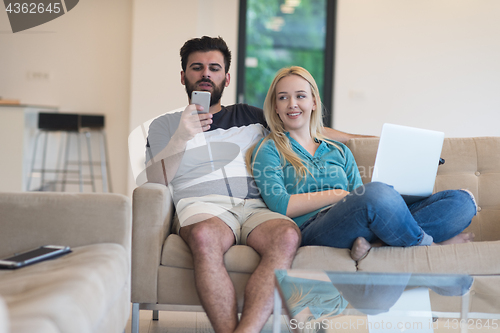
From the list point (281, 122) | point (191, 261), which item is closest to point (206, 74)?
point (281, 122)

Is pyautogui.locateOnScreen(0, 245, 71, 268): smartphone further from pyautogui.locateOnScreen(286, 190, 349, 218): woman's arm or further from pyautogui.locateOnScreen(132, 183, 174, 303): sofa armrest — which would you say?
pyautogui.locateOnScreen(286, 190, 349, 218): woman's arm

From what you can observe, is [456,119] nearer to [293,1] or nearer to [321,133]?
[293,1]

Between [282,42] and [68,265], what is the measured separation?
4268mm

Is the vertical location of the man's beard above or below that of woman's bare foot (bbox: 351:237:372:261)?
above

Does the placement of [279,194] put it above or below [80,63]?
→ below

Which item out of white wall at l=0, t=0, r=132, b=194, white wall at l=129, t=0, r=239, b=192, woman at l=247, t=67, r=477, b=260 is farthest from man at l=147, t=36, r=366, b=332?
white wall at l=0, t=0, r=132, b=194

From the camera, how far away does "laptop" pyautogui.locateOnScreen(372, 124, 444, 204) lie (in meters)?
1.69

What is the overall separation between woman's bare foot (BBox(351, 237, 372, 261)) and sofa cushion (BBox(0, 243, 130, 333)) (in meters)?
0.80

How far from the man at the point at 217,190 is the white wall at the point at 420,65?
2797mm

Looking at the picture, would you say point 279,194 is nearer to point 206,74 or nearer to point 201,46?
point 206,74

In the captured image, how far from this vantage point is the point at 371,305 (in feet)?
3.88

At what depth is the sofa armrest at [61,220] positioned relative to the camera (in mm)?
1541

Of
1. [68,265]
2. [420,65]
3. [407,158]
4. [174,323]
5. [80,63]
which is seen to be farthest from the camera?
[80,63]

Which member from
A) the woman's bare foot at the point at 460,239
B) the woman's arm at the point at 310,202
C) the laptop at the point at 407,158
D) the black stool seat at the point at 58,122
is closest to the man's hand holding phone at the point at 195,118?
the woman's arm at the point at 310,202
